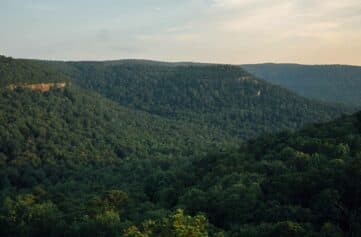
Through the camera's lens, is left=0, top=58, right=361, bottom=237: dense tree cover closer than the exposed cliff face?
Yes

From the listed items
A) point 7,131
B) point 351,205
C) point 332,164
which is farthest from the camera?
point 7,131

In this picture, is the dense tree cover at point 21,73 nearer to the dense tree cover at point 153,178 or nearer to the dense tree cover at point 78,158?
the dense tree cover at point 153,178

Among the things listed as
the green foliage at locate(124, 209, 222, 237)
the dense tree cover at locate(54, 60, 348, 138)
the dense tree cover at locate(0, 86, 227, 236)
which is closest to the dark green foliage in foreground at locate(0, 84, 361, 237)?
the green foliage at locate(124, 209, 222, 237)

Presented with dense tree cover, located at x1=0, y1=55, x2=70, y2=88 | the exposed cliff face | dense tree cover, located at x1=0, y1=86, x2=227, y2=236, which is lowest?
dense tree cover, located at x1=0, y1=86, x2=227, y2=236

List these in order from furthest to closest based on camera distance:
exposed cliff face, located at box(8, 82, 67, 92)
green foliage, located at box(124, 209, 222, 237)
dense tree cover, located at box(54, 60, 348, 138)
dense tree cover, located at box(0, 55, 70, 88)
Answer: dense tree cover, located at box(54, 60, 348, 138) < dense tree cover, located at box(0, 55, 70, 88) < exposed cliff face, located at box(8, 82, 67, 92) < green foliage, located at box(124, 209, 222, 237)

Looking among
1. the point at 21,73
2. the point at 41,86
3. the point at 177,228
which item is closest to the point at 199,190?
the point at 177,228

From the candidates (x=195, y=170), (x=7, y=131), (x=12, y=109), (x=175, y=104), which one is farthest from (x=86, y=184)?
(x=175, y=104)

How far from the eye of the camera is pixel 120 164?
283ft

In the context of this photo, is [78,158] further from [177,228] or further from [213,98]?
[213,98]

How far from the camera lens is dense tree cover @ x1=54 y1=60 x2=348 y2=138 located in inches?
6019

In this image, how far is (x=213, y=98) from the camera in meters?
173

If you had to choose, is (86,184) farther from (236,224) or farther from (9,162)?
(236,224)

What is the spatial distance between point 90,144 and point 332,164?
62.7m

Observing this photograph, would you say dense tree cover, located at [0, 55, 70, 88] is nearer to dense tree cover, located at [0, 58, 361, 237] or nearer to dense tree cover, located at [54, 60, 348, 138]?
dense tree cover, located at [0, 58, 361, 237]
